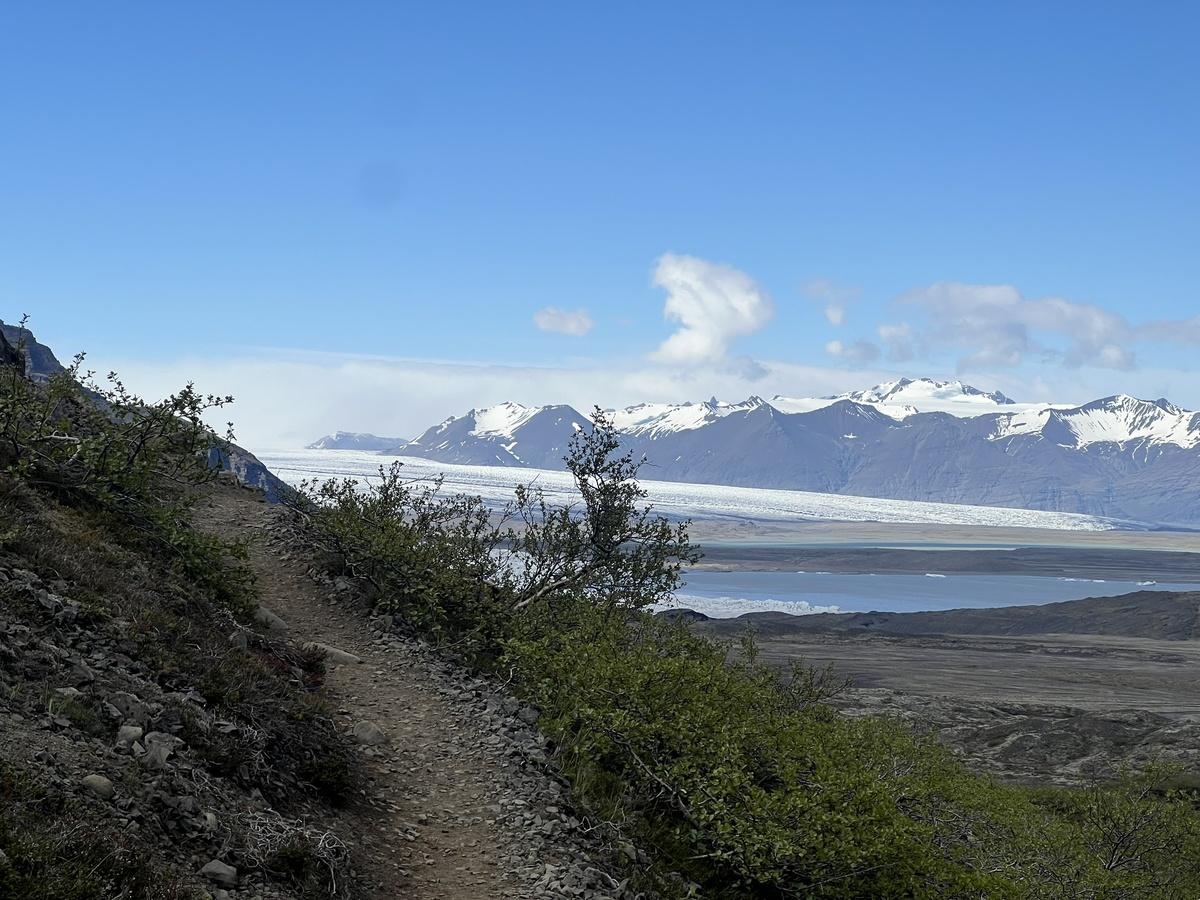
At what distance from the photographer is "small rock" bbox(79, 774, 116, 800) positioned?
876 cm

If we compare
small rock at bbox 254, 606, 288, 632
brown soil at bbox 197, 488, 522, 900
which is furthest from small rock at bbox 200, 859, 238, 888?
small rock at bbox 254, 606, 288, 632

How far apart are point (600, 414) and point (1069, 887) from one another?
52.6 feet

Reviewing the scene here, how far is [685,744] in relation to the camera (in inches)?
595

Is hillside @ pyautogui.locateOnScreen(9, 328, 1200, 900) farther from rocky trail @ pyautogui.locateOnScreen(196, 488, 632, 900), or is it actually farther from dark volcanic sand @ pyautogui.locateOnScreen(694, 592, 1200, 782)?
dark volcanic sand @ pyautogui.locateOnScreen(694, 592, 1200, 782)

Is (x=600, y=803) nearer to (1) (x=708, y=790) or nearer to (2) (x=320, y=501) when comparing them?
(1) (x=708, y=790)

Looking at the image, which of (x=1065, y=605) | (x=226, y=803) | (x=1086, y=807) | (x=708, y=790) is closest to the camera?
(x=226, y=803)

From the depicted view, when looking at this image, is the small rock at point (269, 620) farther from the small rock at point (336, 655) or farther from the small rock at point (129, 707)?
the small rock at point (129, 707)

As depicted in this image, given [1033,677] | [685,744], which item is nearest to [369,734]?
[685,744]

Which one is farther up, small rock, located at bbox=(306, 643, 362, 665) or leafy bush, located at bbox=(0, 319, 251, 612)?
leafy bush, located at bbox=(0, 319, 251, 612)

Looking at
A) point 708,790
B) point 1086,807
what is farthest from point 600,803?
point 1086,807

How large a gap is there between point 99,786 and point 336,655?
29.6 feet

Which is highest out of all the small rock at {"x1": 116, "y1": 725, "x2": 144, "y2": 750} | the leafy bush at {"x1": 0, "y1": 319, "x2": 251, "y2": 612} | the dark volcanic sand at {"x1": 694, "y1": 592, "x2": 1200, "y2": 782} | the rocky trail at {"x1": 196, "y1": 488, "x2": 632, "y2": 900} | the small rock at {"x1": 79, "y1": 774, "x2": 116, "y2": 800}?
the leafy bush at {"x1": 0, "y1": 319, "x2": 251, "y2": 612}

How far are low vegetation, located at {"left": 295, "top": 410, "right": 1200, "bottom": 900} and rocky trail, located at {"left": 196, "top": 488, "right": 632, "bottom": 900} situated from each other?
715 millimetres

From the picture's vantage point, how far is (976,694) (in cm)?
9100
